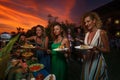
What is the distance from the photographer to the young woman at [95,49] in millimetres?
3762

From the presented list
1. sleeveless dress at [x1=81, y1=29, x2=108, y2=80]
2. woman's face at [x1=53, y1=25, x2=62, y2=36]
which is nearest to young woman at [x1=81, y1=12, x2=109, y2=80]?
sleeveless dress at [x1=81, y1=29, x2=108, y2=80]

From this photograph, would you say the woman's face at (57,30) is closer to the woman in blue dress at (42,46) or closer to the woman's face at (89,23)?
the woman in blue dress at (42,46)

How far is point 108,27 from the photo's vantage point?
56156mm

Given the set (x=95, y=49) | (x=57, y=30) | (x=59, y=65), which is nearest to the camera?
(x=95, y=49)

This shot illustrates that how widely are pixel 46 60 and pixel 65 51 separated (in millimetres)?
1071

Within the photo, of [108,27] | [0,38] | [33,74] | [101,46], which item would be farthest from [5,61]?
[108,27]

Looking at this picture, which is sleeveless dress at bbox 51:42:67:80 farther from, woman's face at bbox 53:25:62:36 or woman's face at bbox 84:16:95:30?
woman's face at bbox 84:16:95:30

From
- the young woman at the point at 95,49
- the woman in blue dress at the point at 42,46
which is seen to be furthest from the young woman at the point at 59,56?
the young woman at the point at 95,49

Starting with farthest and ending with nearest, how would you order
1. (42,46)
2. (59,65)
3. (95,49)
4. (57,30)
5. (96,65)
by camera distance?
(42,46)
(59,65)
(57,30)
(96,65)
(95,49)

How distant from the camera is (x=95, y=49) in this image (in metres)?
3.72

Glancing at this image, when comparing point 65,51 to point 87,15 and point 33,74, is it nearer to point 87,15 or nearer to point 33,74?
point 87,15

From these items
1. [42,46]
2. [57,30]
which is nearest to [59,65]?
[57,30]

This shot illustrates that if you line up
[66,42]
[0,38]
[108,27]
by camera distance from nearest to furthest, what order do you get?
[0,38] < [66,42] < [108,27]

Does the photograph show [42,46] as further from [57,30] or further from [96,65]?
[96,65]
